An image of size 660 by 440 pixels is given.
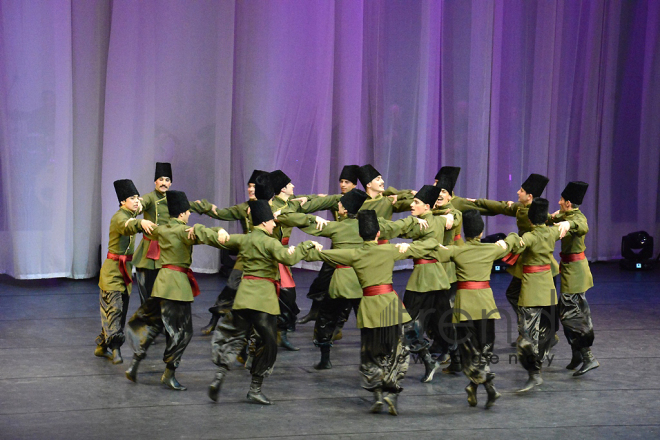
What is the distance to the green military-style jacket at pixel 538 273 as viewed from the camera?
4785 millimetres

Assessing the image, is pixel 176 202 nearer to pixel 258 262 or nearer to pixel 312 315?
pixel 258 262

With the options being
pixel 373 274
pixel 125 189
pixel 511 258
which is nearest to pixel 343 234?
pixel 373 274

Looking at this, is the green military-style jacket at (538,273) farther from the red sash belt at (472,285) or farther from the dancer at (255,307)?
the dancer at (255,307)

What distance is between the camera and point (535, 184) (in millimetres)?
5527

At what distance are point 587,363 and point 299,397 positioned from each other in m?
2.00

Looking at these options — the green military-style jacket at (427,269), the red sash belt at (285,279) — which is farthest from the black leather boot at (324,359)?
the green military-style jacket at (427,269)

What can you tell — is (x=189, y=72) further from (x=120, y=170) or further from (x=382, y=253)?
(x=382, y=253)

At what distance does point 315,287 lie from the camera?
588cm

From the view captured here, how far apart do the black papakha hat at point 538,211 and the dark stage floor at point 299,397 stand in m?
1.08

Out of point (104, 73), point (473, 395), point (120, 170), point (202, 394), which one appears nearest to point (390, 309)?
point (473, 395)

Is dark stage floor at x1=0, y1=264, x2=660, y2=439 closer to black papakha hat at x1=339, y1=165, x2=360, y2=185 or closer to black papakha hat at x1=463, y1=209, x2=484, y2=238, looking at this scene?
black papakha hat at x1=463, y1=209, x2=484, y2=238

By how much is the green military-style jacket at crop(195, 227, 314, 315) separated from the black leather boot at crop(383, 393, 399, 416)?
32.1 inches

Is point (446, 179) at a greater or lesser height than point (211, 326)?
greater

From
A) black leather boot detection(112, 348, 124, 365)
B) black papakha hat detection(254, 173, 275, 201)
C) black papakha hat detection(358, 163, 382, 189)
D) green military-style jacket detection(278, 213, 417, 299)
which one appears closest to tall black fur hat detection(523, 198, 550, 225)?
green military-style jacket detection(278, 213, 417, 299)
